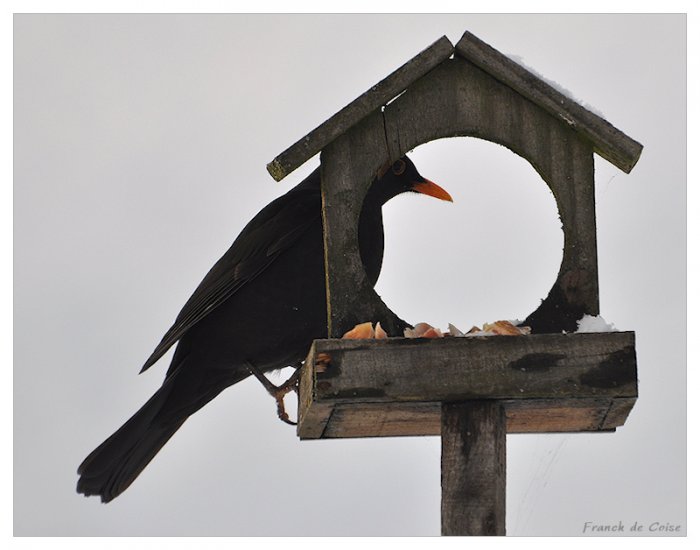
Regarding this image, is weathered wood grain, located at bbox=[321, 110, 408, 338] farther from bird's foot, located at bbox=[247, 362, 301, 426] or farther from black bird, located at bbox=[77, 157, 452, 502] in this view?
bird's foot, located at bbox=[247, 362, 301, 426]

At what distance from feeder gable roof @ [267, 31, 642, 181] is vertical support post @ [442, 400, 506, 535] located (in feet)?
3.32

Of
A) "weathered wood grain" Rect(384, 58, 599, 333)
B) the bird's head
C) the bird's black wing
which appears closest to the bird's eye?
the bird's head

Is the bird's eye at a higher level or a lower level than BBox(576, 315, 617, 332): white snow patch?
higher

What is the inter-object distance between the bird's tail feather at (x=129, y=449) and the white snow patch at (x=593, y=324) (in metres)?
2.57

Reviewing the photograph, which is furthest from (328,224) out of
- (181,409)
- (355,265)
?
(181,409)

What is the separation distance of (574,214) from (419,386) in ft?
2.99

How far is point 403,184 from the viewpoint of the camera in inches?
227

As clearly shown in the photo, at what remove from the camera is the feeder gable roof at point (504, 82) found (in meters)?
4.68

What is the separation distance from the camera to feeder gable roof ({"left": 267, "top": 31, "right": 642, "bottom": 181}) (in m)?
4.68

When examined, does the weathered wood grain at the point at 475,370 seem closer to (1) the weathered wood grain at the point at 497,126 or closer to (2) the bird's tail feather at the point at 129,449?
(1) the weathered wood grain at the point at 497,126

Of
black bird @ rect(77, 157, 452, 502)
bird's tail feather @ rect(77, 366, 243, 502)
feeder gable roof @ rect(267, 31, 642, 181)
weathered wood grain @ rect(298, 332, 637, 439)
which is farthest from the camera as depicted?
bird's tail feather @ rect(77, 366, 243, 502)

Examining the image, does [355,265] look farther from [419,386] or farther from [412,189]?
[412,189]

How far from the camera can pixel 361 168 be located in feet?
15.5

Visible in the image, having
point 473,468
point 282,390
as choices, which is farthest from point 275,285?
point 473,468
